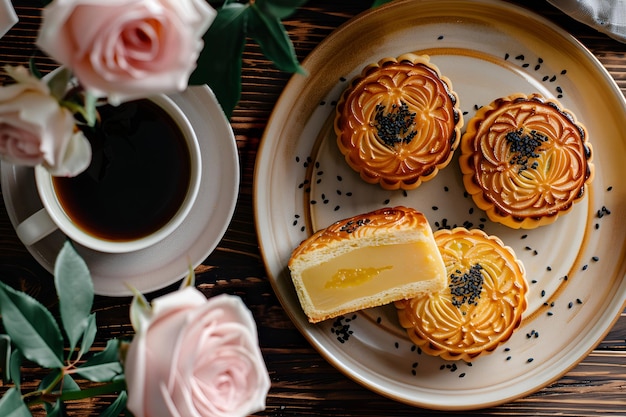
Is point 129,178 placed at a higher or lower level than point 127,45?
lower

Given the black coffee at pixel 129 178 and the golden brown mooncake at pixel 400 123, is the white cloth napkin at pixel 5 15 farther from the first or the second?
the golden brown mooncake at pixel 400 123

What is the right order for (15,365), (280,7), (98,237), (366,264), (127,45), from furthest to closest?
(366,264) < (98,237) < (15,365) < (280,7) < (127,45)

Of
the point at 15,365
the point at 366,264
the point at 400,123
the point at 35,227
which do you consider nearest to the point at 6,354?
the point at 15,365

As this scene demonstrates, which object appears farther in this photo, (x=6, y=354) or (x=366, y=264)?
(x=366, y=264)

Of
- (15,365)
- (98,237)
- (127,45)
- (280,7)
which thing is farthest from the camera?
(98,237)

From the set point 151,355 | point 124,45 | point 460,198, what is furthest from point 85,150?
point 460,198

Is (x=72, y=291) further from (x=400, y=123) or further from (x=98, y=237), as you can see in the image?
(x=400, y=123)

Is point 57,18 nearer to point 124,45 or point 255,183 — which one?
point 124,45

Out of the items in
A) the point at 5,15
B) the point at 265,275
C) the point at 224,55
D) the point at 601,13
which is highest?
the point at 601,13
